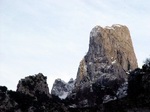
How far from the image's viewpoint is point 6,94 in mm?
165375

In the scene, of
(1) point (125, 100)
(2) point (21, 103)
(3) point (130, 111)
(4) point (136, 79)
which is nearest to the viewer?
(3) point (130, 111)

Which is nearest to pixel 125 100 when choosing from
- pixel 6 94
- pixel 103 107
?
pixel 103 107

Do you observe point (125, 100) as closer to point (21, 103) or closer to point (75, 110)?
point (75, 110)

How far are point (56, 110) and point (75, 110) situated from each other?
13.4 m

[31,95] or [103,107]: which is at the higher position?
[31,95]

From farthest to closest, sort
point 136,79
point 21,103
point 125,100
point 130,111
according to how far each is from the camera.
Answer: point 136,79 → point 21,103 → point 125,100 → point 130,111

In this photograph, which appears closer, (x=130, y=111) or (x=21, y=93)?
(x=130, y=111)

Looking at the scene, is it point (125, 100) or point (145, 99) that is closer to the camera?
point (145, 99)

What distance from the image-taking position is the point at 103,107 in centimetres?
15575

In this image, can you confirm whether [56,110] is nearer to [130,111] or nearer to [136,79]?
[130,111]

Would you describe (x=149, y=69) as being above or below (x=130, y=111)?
above

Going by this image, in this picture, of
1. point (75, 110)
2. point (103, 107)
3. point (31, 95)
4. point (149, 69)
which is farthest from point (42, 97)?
point (149, 69)

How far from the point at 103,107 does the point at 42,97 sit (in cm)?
4014

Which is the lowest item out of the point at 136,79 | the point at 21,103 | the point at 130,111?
the point at 130,111
